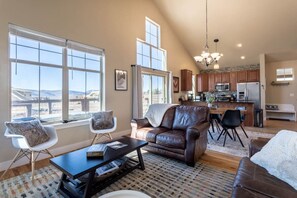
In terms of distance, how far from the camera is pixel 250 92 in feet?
22.8

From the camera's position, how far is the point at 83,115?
3777mm

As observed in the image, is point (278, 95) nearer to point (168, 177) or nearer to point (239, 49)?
point (239, 49)

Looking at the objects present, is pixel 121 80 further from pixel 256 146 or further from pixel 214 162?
pixel 256 146

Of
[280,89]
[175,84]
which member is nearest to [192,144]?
[175,84]

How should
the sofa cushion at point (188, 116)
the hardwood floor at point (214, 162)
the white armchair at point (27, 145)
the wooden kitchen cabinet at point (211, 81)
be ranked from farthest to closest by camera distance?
the wooden kitchen cabinet at point (211, 81), the sofa cushion at point (188, 116), the hardwood floor at point (214, 162), the white armchair at point (27, 145)

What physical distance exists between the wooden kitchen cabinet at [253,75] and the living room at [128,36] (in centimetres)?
55

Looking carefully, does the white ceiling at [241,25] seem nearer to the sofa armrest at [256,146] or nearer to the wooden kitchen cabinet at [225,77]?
the wooden kitchen cabinet at [225,77]

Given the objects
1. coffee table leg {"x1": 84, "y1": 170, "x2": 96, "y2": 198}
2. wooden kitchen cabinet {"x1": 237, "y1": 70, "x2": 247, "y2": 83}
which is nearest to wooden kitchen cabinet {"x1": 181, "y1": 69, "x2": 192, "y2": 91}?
wooden kitchen cabinet {"x1": 237, "y1": 70, "x2": 247, "y2": 83}

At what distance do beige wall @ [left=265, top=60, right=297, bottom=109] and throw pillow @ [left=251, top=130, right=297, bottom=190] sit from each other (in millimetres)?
7318

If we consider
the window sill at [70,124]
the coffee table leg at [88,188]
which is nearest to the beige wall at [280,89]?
the window sill at [70,124]

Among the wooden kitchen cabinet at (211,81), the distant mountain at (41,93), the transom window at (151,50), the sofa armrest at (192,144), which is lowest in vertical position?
the sofa armrest at (192,144)

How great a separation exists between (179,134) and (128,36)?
3.40 meters

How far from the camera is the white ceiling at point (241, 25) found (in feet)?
16.5

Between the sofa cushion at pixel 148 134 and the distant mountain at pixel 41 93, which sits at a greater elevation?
the distant mountain at pixel 41 93
